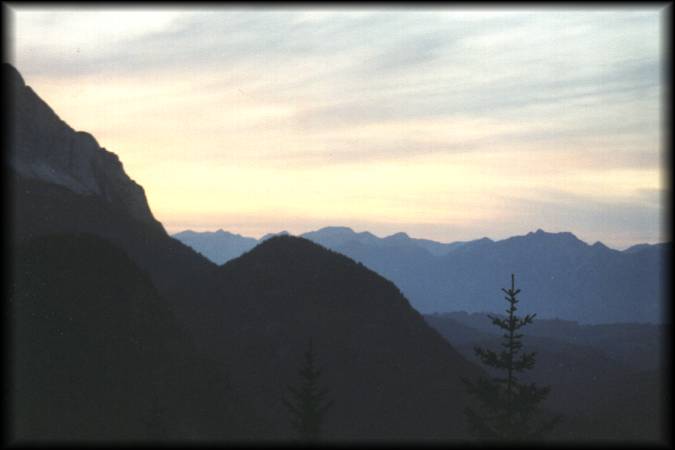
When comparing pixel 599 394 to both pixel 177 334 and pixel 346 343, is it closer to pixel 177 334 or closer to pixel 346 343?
pixel 346 343

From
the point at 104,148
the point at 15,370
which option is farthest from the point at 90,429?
the point at 104,148

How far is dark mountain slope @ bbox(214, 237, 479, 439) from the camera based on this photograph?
76.9 m

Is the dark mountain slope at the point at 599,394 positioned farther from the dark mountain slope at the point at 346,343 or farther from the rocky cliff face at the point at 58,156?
the rocky cliff face at the point at 58,156

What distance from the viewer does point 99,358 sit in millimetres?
47906

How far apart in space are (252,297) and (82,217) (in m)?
29.2

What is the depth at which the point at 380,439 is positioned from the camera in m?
71.3

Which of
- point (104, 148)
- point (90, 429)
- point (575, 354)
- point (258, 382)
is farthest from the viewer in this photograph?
point (575, 354)

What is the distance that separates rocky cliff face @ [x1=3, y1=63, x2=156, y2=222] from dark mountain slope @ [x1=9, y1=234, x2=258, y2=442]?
53.9 metres

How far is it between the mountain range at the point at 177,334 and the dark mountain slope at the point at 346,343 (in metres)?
0.27

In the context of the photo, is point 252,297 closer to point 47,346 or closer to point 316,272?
point 316,272

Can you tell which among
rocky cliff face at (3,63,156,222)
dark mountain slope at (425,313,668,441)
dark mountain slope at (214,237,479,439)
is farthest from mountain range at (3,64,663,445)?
dark mountain slope at (425,313,668,441)

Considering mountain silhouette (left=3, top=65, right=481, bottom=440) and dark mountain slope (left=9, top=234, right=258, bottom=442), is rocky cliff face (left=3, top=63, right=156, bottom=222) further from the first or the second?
dark mountain slope (left=9, top=234, right=258, bottom=442)

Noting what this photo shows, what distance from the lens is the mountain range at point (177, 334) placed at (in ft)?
147

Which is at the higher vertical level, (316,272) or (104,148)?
(104,148)
